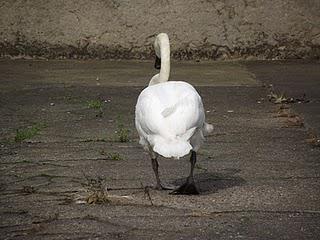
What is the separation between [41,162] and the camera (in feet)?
20.5

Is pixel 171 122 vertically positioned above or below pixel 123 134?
above

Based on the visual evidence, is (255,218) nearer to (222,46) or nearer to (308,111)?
(308,111)

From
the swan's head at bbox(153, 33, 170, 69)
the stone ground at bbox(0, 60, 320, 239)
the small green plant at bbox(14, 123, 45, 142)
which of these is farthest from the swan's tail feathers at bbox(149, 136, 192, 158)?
the small green plant at bbox(14, 123, 45, 142)

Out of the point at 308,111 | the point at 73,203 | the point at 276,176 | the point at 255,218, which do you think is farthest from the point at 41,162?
the point at 308,111

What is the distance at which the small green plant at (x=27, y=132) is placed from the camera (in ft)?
23.3

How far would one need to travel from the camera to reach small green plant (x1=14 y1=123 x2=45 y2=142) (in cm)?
711

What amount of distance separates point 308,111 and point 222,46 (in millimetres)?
4147

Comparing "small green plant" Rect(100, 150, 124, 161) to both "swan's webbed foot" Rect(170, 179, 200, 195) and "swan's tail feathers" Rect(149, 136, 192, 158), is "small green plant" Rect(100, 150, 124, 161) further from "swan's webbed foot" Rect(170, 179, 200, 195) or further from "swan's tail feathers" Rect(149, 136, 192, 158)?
"swan's tail feathers" Rect(149, 136, 192, 158)

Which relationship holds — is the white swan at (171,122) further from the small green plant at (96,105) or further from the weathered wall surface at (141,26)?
the weathered wall surface at (141,26)

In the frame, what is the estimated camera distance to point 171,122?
16.7 feet

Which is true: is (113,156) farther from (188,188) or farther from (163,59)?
(188,188)

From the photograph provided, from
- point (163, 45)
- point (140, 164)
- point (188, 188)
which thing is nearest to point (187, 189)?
point (188, 188)

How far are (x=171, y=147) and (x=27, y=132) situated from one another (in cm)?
269

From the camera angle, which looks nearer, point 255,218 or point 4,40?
point 255,218
